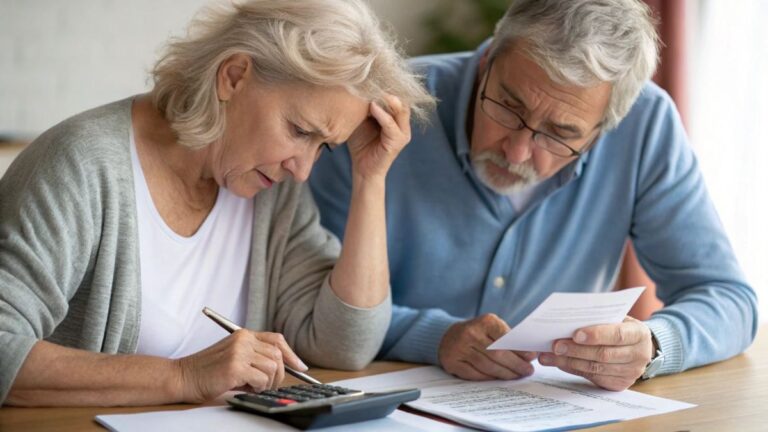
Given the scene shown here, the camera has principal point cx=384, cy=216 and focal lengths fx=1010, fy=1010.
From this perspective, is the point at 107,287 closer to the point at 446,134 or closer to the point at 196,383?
the point at 196,383

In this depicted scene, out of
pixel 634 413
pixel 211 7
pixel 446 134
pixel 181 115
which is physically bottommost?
pixel 634 413

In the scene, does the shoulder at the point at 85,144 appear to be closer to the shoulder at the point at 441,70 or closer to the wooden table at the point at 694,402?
the wooden table at the point at 694,402

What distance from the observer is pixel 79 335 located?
1.66m

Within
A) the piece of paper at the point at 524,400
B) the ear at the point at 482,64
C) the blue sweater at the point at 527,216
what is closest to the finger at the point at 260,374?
the piece of paper at the point at 524,400

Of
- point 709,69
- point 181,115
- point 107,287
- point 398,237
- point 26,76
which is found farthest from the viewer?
point 26,76

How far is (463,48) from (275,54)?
2597 millimetres

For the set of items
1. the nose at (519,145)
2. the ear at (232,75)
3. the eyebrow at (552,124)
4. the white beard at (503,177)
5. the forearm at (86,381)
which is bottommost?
the forearm at (86,381)

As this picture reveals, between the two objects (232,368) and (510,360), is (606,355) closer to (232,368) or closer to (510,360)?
(510,360)

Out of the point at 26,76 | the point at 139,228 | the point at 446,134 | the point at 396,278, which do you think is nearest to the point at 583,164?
the point at 446,134

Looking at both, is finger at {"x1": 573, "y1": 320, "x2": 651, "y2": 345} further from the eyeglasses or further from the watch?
the eyeglasses

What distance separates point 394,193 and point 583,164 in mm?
414

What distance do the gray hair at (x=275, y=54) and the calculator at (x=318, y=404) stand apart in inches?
20.5

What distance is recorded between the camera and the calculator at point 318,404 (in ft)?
4.37

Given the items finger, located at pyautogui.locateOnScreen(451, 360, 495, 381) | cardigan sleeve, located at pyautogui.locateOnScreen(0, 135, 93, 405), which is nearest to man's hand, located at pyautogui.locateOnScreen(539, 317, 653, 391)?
finger, located at pyautogui.locateOnScreen(451, 360, 495, 381)
